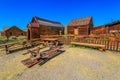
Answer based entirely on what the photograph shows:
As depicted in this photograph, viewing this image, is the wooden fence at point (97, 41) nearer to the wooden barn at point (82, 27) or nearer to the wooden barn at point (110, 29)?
the wooden barn at point (110, 29)

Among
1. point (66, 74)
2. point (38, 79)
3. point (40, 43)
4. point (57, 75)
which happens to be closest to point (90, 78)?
point (66, 74)

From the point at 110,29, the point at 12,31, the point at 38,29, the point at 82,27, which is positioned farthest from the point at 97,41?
the point at 12,31

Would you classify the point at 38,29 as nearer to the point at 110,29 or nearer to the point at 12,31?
the point at 110,29

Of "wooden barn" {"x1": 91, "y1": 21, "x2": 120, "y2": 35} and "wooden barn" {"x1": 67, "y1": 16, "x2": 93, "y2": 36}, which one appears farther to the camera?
"wooden barn" {"x1": 67, "y1": 16, "x2": 93, "y2": 36}

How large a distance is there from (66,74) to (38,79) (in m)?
1.23

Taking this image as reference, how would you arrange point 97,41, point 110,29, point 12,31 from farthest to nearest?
point 12,31 → point 110,29 → point 97,41

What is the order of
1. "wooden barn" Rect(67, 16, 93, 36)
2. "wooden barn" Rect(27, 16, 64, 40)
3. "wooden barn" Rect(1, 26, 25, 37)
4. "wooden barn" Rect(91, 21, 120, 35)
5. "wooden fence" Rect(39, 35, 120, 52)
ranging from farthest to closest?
"wooden barn" Rect(1, 26, 25, 37) → "wooden barn" Rect(67, 16, 93, 36) → "wooden barn" Rect(91, 21, 120, 35) → "wooden barn" Rect(27, 16, 64, 40) → "wooden fence" Rect(39, 35, 120, 52)

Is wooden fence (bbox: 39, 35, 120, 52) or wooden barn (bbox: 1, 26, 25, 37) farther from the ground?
wooden barn (bbox: 1, 26, 25, 37)

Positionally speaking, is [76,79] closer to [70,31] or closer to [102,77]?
[102,77]

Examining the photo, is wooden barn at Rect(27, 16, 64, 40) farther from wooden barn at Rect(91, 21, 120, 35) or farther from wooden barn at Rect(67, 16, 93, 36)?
wooden barn at Rect(91, 21, 120, 35)

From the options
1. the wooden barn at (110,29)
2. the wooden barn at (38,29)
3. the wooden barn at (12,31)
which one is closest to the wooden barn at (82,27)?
the wooden barn at (110,29)

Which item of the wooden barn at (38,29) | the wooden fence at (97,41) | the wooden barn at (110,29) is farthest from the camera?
the wooden barn at (110,29)

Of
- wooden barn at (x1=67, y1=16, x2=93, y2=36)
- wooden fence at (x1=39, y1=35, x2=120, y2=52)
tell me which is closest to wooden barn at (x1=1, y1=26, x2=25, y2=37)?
wooden barn at (x1=67, y1=16, x2=93, y2=36)

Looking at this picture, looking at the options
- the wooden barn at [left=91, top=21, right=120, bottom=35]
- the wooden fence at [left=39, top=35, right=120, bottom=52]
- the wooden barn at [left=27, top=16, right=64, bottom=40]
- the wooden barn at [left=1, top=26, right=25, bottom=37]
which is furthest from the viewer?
the wooden barn at [left=1, top=26, right=25, bottom=37]
